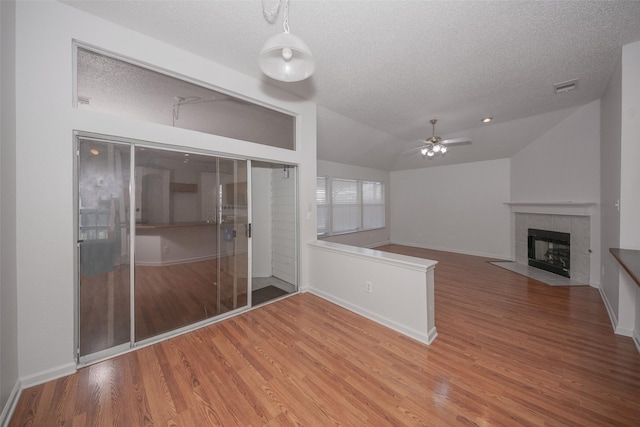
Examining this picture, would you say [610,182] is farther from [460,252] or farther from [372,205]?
[372,205]

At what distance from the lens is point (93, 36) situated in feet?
6.46

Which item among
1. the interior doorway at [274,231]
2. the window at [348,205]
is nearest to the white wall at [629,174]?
the interior doorway at [274,231]

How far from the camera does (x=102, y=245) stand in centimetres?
207

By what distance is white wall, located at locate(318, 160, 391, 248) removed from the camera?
6027mm

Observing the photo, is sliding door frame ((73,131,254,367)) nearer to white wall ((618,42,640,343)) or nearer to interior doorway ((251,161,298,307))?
interior doorway ((251,161,298,307))

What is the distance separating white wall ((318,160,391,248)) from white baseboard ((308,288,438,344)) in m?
2.85

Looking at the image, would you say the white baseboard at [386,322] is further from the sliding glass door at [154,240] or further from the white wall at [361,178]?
the white wall at [361,178]

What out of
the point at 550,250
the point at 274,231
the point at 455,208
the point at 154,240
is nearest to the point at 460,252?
the point at 455,208

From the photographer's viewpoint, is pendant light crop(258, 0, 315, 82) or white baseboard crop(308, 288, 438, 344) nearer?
pendant light crop(258, 0, 315, 82)

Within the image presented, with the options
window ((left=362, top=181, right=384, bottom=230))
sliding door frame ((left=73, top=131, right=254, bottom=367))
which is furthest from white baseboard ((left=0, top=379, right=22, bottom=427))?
window ((left=362, top=181, right=384, bottom=230))

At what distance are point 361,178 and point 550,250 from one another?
4636 millimetres

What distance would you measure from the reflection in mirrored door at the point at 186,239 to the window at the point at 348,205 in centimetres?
298

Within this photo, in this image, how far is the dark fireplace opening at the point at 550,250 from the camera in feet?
14.4

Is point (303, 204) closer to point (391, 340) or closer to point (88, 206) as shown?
point (391, 340)
